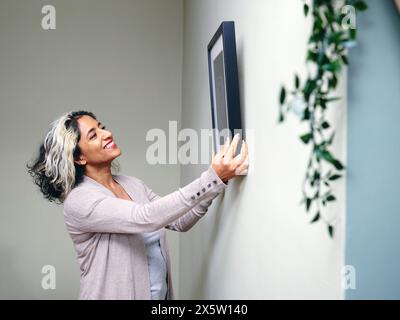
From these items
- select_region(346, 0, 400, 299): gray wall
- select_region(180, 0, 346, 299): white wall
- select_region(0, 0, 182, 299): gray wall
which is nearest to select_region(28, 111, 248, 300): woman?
select_region(180, 0, 346, 299): white wall

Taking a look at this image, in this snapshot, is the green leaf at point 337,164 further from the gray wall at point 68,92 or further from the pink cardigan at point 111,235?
the gray wall at point 68,92

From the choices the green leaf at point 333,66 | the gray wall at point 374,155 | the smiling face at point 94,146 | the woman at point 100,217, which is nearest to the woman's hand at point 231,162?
the woman at point 100,217

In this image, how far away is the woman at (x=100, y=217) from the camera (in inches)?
58.9

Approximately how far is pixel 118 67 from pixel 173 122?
45 cm

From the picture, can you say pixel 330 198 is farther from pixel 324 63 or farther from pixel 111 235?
pixel 111 235

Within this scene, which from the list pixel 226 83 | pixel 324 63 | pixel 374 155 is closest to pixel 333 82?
pixel 324 63

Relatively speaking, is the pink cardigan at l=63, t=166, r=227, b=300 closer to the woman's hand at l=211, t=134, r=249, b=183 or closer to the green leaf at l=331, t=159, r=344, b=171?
the woman's hand at l=211, t=134, r=249, b=183

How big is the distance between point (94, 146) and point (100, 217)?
0.84 feet

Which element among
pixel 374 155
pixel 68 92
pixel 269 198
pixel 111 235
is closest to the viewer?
pixel 374 155

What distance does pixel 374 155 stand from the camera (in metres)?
0.79

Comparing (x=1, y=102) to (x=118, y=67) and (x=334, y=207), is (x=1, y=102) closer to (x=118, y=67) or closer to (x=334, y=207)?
(x=118, y=67)

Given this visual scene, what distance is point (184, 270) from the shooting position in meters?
2.67

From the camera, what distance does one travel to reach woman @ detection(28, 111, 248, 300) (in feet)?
4.91

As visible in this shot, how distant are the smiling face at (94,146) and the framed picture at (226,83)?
36cm
